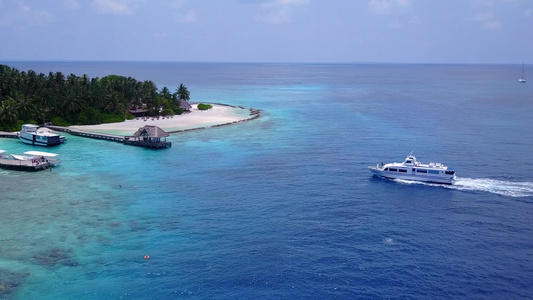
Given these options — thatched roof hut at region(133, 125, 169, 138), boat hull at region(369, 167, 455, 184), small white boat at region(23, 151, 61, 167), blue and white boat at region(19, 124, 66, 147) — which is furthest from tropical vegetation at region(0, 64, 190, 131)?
boat hull at region(369, 167, 455, 184)

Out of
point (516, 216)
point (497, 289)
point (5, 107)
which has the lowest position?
point (497, 289)

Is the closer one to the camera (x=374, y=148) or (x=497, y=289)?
(x=497, y=289)

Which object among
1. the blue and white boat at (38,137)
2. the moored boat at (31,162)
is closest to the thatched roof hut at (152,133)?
the blue and white boat at (38,137)

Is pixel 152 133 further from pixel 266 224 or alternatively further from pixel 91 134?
pixel 266 224

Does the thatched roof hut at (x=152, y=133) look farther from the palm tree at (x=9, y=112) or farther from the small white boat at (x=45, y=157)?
the palm tree at (x=9, y=112)

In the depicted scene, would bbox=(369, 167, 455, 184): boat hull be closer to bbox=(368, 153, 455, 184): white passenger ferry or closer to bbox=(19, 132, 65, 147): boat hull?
bbox=(368, 153, 455, 184): white passenger ferry

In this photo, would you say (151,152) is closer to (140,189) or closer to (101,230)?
(140,189)

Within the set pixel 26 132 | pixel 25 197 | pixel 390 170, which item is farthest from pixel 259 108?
pixel 25 197
